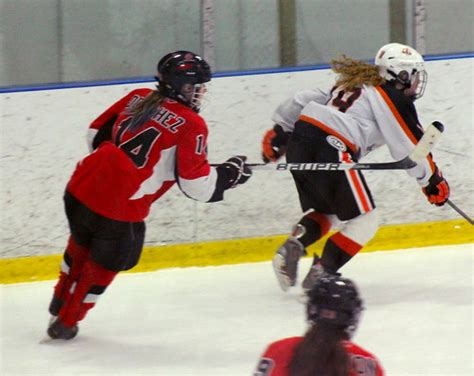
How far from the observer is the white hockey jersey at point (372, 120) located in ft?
13.6

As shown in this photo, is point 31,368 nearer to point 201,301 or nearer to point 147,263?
point 201,301

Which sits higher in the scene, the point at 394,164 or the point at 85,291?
the point at 394,164

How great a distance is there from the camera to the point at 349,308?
214 cm

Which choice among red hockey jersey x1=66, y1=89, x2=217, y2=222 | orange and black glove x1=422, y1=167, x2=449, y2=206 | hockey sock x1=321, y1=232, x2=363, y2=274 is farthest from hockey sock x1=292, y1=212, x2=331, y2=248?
red hockey jersey x1=66, y1=89, x2=217, y2=222

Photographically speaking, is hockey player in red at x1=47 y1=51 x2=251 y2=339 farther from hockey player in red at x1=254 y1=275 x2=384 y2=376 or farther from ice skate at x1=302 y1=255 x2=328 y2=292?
hockey player in red at x1=254 y1=275 x2=384 y2=376

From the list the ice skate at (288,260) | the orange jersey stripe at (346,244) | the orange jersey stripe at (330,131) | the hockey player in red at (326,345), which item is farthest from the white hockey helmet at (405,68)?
the hockey player in red at (326,345)

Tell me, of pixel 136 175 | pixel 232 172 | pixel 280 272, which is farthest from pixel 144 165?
pixel 280 272

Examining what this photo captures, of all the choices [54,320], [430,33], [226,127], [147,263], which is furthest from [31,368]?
[430,33]

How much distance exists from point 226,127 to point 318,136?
766 mm

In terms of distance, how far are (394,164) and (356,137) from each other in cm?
17

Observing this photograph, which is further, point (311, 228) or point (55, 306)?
point (311, 228)

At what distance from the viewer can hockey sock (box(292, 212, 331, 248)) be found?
434 centimetres

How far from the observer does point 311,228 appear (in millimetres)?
4367

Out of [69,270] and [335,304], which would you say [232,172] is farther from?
[335,304]
